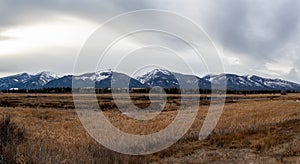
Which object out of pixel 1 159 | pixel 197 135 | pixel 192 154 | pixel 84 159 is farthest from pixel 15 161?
pixel 197 135

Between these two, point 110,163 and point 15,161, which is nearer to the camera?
point 15,161

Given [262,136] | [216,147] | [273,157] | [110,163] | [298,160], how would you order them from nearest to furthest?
[110,163] < [298,160] < [273,157] < [216,147] < [262,136]

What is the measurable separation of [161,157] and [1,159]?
295 inches

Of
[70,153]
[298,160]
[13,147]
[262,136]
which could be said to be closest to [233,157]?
[298,160]

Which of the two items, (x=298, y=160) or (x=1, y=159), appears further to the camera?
(x=298, y=160)

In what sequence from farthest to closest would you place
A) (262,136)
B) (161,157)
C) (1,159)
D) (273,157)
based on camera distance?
(262,136) → (161,157) → (273,157) → (1,159)

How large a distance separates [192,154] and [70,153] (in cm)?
610

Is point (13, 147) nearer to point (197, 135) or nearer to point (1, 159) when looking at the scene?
point (1, 159)

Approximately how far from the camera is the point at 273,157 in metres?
15.1

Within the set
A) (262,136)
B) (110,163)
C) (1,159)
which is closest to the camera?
(1,159)

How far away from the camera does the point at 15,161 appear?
11.1 metres

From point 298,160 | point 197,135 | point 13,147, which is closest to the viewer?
point 13,147

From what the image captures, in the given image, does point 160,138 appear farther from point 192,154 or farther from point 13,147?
point 13,147

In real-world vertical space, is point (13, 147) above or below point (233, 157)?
above
